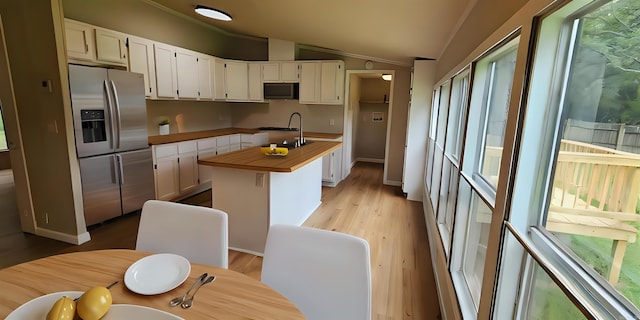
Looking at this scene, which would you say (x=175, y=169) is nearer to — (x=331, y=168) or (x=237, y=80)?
(x=237, y=80)

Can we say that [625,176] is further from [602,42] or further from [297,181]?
[297,181]

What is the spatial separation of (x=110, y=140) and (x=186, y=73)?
5.82ft

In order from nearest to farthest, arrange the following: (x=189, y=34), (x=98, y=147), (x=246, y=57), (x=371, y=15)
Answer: (x=371, y=15)
(x=98, y=147)
(x=189, y=34)
(x=246, y=57)

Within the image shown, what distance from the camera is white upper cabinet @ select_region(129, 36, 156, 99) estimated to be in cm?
366

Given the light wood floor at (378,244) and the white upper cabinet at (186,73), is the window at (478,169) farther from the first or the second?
the white upper cabinet at (186,73)

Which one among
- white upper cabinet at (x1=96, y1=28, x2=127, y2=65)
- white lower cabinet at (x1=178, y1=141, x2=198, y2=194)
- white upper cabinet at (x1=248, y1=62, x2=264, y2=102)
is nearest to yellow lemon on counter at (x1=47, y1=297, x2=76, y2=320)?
white upper cabinet at (x1=96, y1=28, x2=127, y2=65)

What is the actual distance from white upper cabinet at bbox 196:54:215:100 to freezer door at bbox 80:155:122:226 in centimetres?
206

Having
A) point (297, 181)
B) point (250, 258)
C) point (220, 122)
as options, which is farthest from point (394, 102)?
point (250, 258)

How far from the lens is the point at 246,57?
5898mm

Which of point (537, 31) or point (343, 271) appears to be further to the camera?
point (343, 271)

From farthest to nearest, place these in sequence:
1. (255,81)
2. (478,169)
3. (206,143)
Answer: (255,81)
(206,143)
(478,169)

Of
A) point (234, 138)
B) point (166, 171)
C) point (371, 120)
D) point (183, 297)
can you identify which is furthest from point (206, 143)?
point (371, 120)

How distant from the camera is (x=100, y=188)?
10.4ft

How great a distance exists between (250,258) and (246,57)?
4.47m
